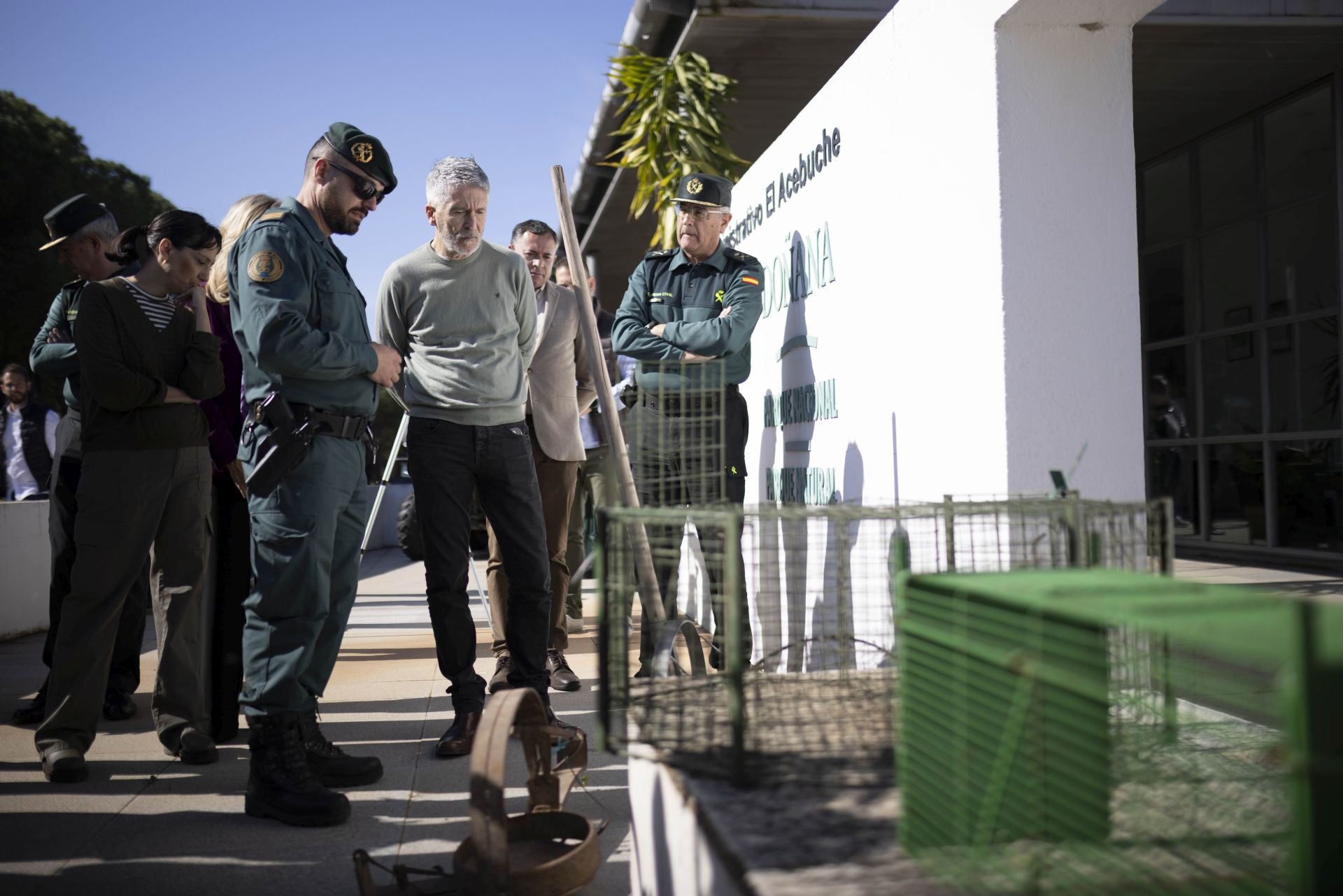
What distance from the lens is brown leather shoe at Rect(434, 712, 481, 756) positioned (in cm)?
370

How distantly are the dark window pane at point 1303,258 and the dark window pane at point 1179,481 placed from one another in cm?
183

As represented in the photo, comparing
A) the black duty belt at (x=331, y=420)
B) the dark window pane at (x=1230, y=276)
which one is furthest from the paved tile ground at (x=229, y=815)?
the dark window pane at (x=1230, y=276)

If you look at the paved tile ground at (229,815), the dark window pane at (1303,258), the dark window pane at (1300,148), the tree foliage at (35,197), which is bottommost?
the paved tile ground at (229,815)

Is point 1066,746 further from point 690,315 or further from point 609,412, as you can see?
point 690,315

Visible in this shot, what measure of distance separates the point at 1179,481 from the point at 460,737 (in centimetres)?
888

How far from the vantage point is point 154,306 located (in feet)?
12.4

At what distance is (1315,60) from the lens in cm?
821

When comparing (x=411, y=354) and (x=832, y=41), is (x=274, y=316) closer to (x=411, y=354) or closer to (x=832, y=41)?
(x=411, y=354)

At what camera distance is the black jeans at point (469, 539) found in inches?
149

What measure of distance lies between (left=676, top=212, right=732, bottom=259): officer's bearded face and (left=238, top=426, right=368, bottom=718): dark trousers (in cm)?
177

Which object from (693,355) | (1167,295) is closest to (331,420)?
(693,355)

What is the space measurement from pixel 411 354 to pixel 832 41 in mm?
5954

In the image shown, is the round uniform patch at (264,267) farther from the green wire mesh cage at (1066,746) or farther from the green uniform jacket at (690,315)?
the green wire mesh cage at (1066,746)

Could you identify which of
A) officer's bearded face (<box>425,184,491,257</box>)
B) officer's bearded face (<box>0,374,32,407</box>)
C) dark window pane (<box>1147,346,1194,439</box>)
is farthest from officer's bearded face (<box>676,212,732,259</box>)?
dark window pane (<box>1147,346,1194,439</box>)
